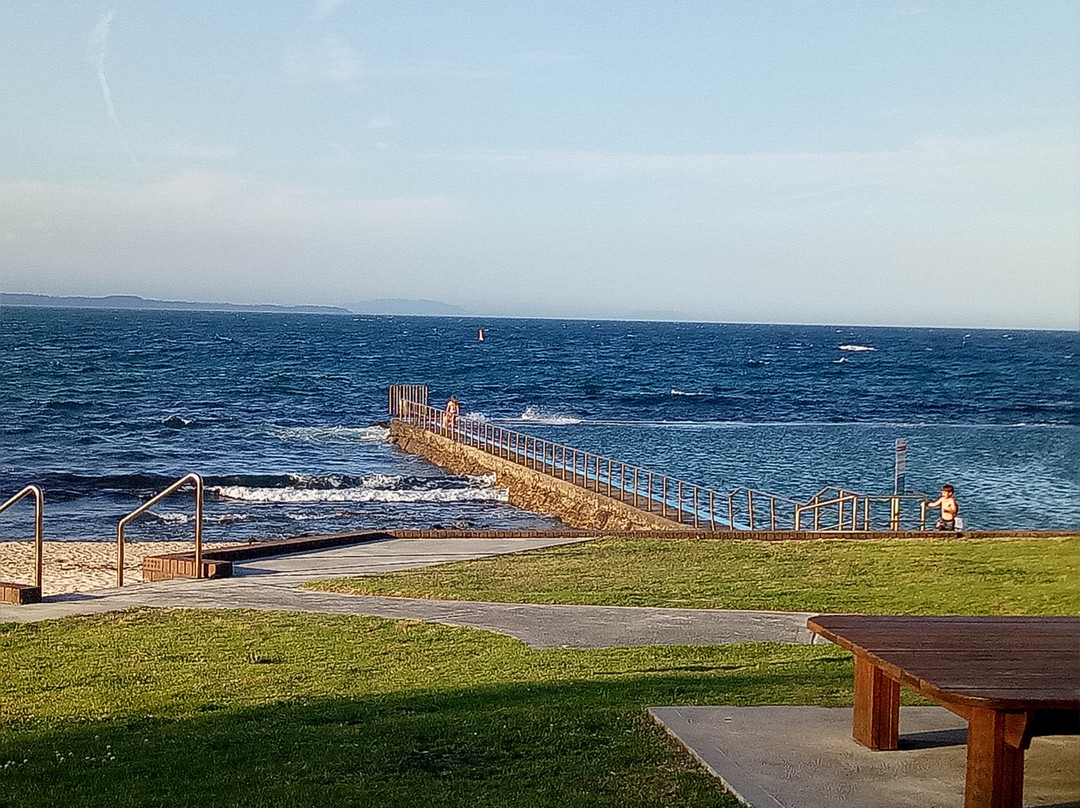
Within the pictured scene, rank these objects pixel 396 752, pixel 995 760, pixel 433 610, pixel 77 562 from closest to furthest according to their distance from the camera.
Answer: pixel 995 760 < pixel 396 752 < pixel 433 610 < pixel 77 562

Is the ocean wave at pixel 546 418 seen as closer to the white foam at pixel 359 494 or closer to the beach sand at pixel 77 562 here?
the white foam at pixel 359 494

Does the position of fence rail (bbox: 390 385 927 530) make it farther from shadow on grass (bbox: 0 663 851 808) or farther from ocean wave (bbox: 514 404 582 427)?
ocean wave (bbox: 514 404 582 427)

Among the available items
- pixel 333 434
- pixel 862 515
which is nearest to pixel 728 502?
pixel 862 515

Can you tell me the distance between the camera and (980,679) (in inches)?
193

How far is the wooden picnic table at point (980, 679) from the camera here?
4.74m

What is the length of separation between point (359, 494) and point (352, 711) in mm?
24886

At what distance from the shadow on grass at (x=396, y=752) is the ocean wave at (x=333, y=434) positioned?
40.9 meters

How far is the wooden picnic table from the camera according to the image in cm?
474

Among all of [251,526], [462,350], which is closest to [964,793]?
[251,526]

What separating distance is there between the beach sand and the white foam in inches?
354

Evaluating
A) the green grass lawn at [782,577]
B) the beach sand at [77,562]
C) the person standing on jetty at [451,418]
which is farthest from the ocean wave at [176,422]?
the green grass lawn at [782,577]

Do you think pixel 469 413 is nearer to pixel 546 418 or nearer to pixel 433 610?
pixel 546 418

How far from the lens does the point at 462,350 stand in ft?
396

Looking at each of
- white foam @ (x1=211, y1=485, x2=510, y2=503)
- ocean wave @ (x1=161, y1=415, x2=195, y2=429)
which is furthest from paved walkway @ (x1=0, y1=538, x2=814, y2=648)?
ocean wave @ (x1=161, y1=415, x2=195, y2=429)
